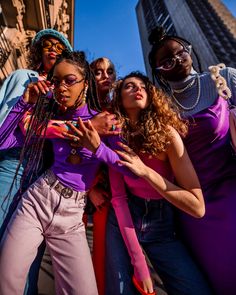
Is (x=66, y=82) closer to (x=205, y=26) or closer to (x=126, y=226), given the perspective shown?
(x=126, y=226)

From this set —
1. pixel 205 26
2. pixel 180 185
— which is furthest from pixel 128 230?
pixel 205 26

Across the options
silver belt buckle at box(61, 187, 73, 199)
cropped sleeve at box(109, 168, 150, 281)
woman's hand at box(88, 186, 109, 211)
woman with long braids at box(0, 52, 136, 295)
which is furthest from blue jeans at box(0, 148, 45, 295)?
cropped sleeve at box(109, 168, 150, 281)

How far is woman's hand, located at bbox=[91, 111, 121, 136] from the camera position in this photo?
149cm

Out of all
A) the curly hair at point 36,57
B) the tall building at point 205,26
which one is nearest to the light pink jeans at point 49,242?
the curly hair at point 36,57

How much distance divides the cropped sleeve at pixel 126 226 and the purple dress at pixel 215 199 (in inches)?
16.7

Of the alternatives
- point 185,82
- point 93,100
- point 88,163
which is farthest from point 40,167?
point 185,82

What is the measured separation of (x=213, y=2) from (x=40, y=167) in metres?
31.4

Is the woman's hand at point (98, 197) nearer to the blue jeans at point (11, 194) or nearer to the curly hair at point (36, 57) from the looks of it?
the blue jeans at point (11, 194)

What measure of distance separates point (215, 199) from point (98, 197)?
90cm

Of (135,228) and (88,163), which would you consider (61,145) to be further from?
(135,228)

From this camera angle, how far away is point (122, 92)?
1.79 meters

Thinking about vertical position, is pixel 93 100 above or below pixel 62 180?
above

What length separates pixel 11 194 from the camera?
4.78ft

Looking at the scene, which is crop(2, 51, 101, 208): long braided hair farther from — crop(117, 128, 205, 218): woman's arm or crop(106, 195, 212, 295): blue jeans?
crop(106, 195, 212, 295): blue jeans
